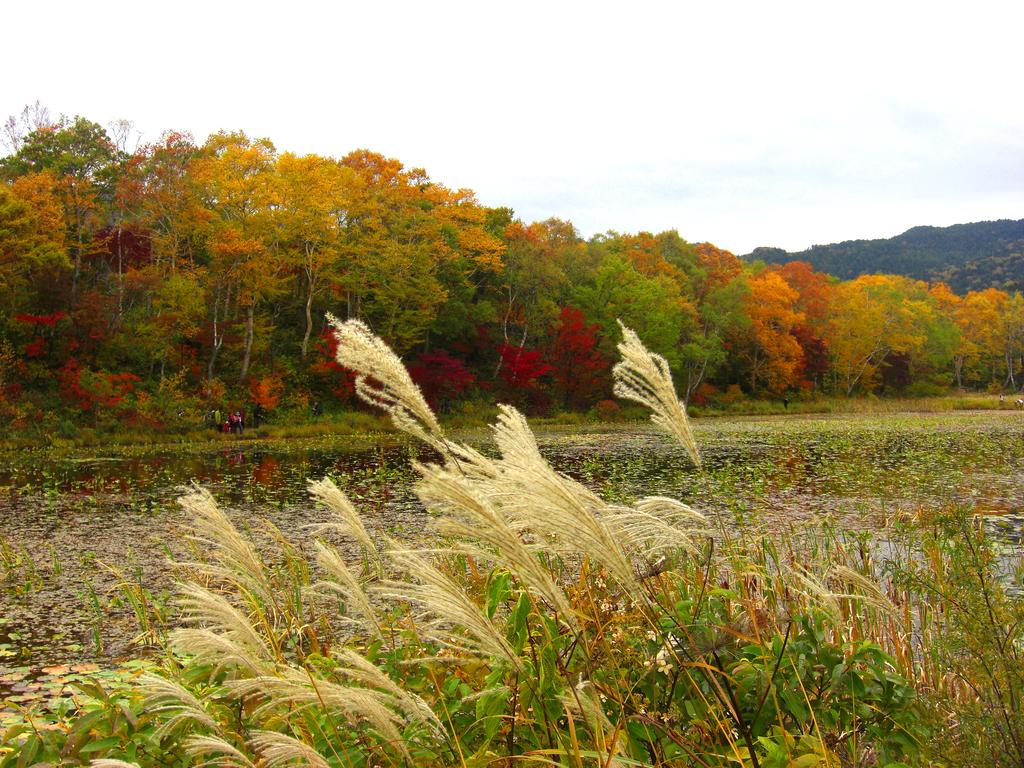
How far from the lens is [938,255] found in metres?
124

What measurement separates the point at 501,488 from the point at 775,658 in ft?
3.80

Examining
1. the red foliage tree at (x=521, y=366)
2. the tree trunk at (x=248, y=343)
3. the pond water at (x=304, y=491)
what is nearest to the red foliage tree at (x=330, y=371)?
the tree trunk at (x=248, y=343)

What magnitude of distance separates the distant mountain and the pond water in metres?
99.1

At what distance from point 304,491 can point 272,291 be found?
16.7 metres

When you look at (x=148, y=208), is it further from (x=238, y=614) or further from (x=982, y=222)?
(x=982, y=222)

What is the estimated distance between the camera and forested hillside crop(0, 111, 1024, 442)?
83.4 feet

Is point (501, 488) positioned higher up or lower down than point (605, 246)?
lower down

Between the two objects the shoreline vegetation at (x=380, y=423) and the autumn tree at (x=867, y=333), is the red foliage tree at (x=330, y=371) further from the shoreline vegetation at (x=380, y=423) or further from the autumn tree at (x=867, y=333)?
the autumn tree at (x=867, y=333)

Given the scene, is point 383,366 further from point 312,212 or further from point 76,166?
point 76,166

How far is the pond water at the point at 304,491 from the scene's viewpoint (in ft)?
21.8

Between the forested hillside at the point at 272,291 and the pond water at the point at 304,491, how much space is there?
19.0 feet

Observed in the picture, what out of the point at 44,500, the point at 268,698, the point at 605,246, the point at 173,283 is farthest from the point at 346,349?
the point at 605,246

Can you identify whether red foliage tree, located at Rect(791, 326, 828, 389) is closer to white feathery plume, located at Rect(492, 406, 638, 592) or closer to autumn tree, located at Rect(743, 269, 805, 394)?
autumn tree, located at Rect(743, 269, 805, 394)

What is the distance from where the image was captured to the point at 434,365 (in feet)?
100
